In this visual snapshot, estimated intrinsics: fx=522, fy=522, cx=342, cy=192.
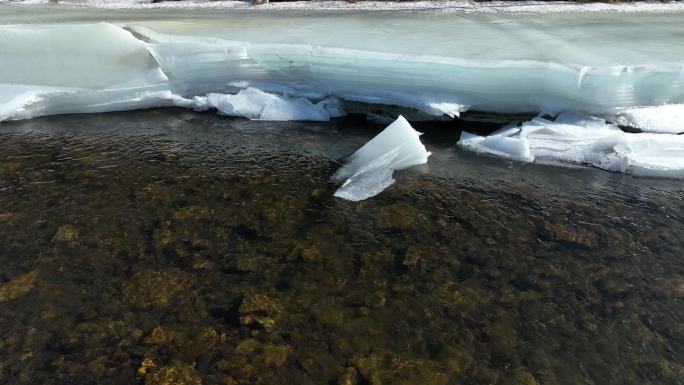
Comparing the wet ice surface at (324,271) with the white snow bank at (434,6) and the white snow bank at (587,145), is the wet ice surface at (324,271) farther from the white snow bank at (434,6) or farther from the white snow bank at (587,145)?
the white snow bank at (434,6)

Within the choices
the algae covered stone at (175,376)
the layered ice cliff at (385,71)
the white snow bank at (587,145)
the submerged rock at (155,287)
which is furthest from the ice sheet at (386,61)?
the algae covered stone at (175,376)

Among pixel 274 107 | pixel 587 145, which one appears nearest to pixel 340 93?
pixel 274 107

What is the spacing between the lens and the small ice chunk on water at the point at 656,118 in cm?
410

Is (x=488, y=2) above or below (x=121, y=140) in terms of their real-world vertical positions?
A: above

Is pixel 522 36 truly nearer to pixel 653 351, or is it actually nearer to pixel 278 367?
pixel 653 351

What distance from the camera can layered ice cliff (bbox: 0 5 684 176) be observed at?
414cm

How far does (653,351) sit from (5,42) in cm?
576

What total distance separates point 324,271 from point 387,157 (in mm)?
1307

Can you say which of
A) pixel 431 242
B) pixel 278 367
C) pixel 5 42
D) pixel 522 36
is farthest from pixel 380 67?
pixel 5 42

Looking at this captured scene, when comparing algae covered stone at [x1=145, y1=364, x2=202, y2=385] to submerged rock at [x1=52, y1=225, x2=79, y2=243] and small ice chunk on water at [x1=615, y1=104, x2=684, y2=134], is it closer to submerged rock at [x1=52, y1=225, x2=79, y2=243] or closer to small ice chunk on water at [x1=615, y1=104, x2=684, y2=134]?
submerged rock at [x1=52, y1=225, x2=79, y2=243]

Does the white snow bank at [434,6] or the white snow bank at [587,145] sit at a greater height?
the white snow bank at [434,6]

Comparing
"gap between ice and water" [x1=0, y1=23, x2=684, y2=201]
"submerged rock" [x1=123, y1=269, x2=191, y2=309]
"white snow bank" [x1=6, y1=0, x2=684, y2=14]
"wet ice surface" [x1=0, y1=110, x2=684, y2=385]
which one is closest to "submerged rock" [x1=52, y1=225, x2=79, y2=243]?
"wet ice surface" [x1=0, y1=110, x2=684, y2=385]

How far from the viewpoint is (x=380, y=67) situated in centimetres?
448

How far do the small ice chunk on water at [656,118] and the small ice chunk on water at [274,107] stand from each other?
248 cm
